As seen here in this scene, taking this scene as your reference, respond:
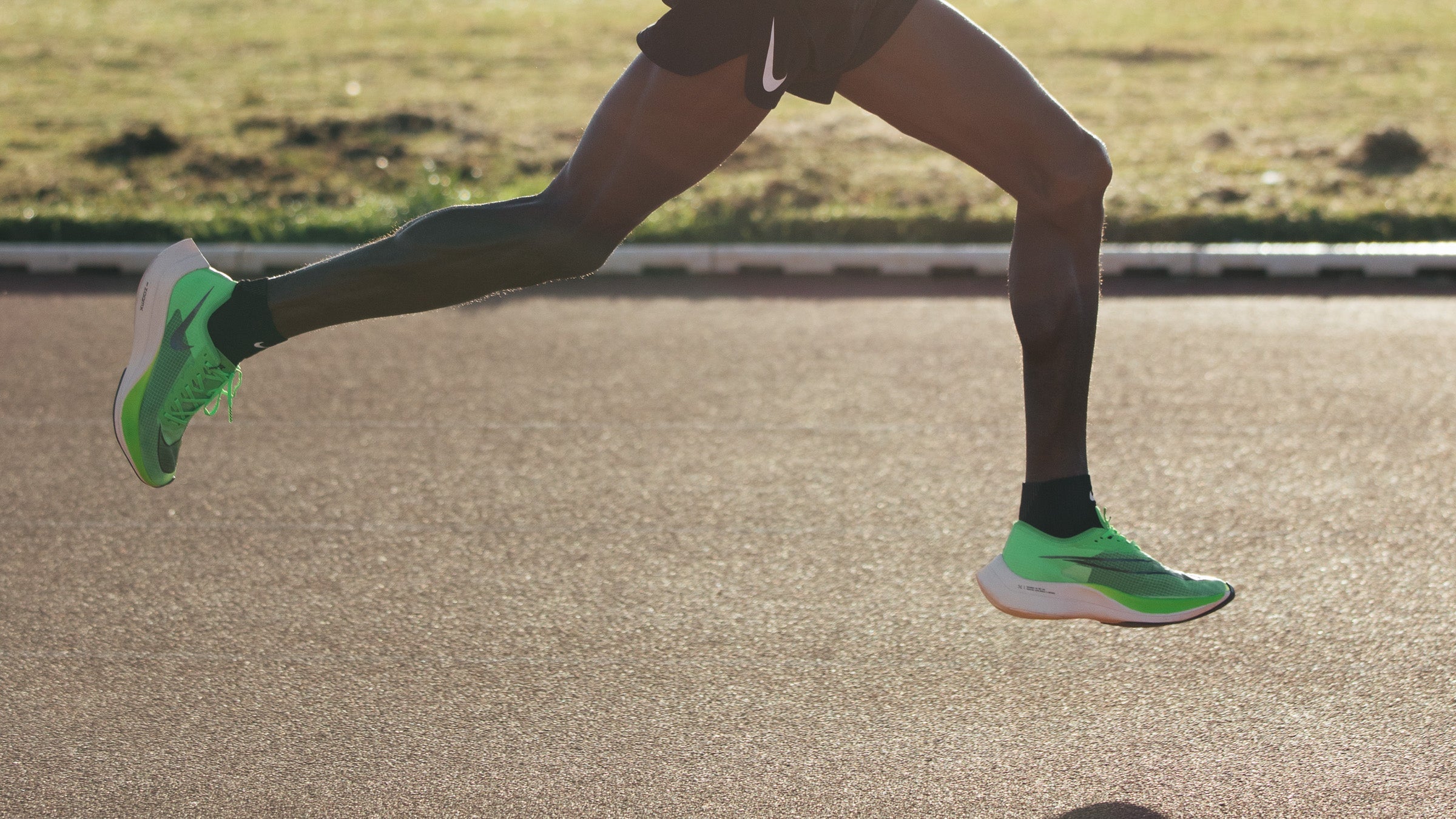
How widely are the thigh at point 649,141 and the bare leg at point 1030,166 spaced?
0.23 metres

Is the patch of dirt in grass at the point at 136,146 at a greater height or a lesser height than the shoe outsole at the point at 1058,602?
lesser

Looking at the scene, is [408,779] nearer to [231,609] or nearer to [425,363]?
[231,609]

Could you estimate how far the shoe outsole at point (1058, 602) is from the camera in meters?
2.84

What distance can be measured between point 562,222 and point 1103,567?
3.94ft

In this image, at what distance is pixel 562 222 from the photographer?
2.88 meters

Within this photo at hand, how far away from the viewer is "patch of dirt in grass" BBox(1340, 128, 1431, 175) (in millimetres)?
9008

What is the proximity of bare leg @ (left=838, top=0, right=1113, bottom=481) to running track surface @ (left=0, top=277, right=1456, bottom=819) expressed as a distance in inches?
22.2

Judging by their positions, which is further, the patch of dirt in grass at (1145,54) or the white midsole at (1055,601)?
the patch of dirt in grass at (1145,54)

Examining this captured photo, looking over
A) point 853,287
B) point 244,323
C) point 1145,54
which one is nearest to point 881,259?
point 853,287

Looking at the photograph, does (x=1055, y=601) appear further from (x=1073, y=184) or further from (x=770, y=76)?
(x=770, y=76)

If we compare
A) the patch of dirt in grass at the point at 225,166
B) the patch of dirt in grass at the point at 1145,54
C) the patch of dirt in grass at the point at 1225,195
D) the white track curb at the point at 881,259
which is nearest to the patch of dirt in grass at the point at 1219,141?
the patch of dirt in grass at the point at 1225,195

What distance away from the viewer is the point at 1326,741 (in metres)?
2.70

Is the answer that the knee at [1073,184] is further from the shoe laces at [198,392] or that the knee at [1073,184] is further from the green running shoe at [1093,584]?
the shoe laces at [198,392]

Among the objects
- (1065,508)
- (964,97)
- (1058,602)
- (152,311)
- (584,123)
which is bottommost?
(584,123)
